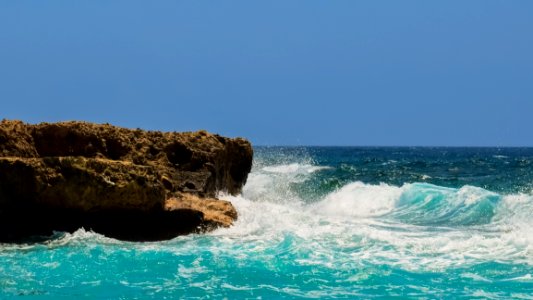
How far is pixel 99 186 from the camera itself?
30.6 ft

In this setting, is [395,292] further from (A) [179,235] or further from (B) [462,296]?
(A) [179,235]

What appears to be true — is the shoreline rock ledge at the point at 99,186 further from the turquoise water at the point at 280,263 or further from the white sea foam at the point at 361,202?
the white sea foam at the point at 361,202

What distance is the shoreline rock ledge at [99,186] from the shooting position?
9258 mm

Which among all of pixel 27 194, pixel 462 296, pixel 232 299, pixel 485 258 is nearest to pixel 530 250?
pixel 485 258

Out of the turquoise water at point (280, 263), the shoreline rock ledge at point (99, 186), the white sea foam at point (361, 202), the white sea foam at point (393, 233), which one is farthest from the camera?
the white sea foam at point (361, 202)

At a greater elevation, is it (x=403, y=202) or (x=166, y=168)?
(x=166, y=168)

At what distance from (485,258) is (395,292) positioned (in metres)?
2.26

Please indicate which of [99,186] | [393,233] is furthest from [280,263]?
[393,233]

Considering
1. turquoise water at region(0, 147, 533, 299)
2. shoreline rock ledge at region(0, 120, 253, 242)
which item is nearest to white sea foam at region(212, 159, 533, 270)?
turquoise water at region(0, 147, 533, 299)

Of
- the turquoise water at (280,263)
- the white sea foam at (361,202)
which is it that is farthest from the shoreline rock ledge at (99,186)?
the white sea foam at (361,202)

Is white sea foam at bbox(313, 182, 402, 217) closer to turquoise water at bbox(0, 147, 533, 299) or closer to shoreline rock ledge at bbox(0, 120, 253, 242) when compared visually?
turquoise water at bbox(0, 147, 533, 299)

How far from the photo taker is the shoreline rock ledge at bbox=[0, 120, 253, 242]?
30.4 feet

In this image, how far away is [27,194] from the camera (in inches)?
365

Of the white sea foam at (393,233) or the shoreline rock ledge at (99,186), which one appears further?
the shoreline rock ledge at (99,186)
